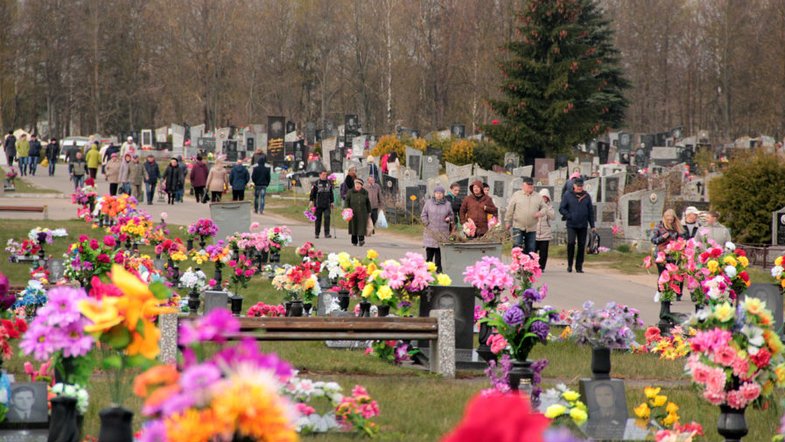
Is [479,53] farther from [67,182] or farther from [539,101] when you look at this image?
[67,182]

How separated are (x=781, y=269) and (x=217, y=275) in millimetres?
7872

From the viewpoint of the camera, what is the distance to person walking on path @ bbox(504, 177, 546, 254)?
2244cm

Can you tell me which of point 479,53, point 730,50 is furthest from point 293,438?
point 730,50

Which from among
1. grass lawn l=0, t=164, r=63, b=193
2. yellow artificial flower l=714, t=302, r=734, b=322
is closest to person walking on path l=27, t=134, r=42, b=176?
grass lawn l=0, t=164, r=63, b=193

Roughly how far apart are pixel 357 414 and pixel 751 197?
800 inches

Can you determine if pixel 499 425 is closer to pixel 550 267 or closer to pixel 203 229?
pixel 203 229

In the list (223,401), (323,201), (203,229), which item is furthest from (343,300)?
(323,201)

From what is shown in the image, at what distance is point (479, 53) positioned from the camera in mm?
73875

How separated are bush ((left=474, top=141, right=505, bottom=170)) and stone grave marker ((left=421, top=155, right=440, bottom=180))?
26.1 feet

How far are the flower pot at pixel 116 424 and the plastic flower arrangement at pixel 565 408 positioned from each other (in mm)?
3872

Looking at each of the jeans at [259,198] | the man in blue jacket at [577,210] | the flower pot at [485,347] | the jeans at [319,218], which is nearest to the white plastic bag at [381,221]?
the jeans at [319,218]

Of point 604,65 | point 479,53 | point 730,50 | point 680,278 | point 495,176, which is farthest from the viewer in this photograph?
point 730,50

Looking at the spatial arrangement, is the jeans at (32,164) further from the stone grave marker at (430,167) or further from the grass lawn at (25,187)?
the stone grave marker at (430,167)

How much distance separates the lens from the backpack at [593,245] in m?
28.1
